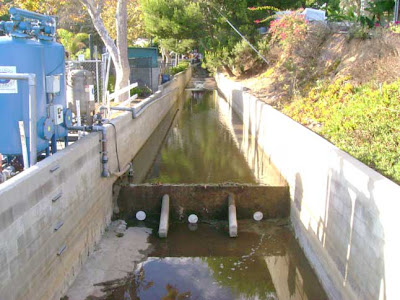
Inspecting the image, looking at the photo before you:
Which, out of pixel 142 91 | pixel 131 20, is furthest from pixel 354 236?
pixel 131 20

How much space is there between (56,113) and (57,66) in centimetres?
97

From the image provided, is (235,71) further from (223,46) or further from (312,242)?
(312,242)

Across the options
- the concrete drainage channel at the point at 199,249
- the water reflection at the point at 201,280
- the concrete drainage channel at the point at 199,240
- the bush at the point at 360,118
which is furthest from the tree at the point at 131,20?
the water reflection at the point at 201,280

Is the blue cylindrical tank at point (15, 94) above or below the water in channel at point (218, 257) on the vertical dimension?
above

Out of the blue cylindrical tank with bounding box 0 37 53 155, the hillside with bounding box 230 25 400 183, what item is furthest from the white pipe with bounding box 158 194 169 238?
the hillside with bounding box 230 25 400 183

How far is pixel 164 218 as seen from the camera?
10266 millimetres

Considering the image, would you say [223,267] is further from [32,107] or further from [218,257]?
[32,107]

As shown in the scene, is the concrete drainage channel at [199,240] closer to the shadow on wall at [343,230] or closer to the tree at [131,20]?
the shadow on wall at [343,230]

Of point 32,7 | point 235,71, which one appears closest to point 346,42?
point 32,7

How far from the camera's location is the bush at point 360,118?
331 inches

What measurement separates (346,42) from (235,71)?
1671cm

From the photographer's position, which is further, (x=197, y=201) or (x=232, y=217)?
(x=197, y=201)

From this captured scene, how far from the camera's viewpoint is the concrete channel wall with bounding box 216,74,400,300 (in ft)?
18.1

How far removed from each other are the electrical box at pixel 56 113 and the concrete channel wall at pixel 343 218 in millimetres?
5168
